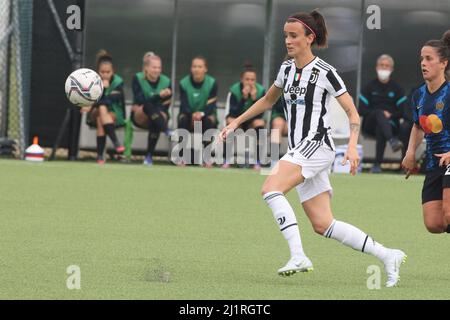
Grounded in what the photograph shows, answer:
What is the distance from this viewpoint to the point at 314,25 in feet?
27.1

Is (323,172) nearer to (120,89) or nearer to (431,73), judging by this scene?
(431,73)

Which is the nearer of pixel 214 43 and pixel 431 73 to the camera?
pixel 431 73

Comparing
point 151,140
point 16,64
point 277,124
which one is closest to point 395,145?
point 277,124

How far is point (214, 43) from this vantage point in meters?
20.5

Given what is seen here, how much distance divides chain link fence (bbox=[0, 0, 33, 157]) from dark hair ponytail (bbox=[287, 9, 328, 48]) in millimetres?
11366

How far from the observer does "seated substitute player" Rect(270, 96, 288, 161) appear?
717 inches

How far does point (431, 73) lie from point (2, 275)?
322 cm

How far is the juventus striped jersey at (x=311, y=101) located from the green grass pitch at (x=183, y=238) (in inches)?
38.2

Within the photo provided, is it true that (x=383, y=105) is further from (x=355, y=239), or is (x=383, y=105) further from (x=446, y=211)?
(x=355, y=239)

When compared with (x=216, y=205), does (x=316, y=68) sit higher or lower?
higher

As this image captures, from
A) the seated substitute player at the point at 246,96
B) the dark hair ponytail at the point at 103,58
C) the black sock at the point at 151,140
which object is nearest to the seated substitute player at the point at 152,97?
the black sock at the point at 151,140

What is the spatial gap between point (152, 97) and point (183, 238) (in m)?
8.42

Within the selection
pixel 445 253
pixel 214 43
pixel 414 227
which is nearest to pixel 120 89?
pixel 214 43

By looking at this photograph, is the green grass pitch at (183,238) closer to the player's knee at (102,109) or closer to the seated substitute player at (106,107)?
the seated substitute player at (106,107)
